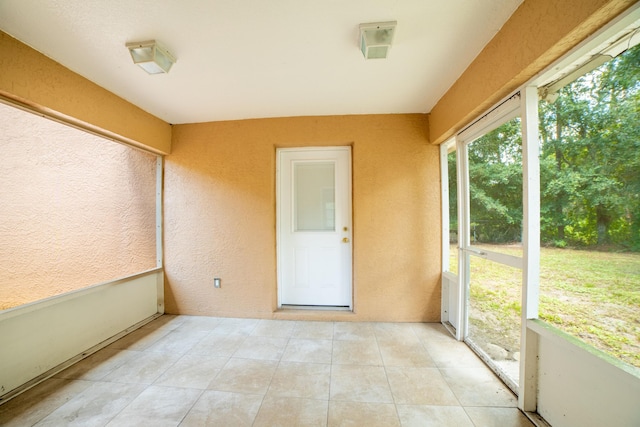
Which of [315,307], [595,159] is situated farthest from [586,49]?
[315,307]

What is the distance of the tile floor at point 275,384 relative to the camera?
1.39 metres

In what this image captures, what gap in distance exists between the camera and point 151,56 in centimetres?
157

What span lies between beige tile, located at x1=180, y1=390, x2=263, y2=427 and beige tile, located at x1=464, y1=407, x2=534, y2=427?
1.37 m

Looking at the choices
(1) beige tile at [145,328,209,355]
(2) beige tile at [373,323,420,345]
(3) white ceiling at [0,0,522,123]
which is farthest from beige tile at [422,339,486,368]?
(3) white ceiling at [0,0,522,123]

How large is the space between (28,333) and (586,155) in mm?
3824

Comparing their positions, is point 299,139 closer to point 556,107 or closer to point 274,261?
point 274,261

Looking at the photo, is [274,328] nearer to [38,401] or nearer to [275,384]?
[275,384]

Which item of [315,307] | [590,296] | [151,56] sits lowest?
[315,307]

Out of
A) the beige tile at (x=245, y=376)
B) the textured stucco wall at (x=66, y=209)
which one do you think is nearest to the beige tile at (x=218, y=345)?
the beige tile at (x=245, y=376)

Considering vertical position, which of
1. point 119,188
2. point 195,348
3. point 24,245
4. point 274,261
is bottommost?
point 195,348

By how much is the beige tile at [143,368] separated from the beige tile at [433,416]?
1.84 meters

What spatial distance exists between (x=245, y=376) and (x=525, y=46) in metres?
2.86

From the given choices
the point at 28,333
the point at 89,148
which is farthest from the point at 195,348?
the point at 89,148

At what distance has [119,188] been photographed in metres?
2.61
